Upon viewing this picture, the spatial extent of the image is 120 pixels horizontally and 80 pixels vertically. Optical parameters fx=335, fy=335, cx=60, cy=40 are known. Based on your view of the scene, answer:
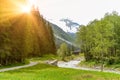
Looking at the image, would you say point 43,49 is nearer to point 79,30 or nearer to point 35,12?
point 35,12

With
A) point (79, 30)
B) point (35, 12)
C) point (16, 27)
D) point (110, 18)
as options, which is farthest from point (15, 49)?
point (35, 12)

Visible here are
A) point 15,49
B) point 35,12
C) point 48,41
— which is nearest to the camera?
point 15,49

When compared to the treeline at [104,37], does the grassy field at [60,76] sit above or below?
below

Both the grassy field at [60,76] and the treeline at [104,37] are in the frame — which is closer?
the grassy field at [60,76]

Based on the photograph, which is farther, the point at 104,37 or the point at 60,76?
the point at 104,37

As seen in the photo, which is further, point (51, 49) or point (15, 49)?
point (51, 49)

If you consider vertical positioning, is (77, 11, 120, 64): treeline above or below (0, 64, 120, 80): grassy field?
above

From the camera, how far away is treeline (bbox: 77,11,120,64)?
76938mm

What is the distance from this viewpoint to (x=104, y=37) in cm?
7644

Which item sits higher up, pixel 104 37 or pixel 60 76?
pixel 104 37

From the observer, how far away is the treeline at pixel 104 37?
252 ft

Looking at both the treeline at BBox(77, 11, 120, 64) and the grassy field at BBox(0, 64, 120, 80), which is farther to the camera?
the treeline at BBox(77, 11, 120, 64)

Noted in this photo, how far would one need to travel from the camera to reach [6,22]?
72500mm

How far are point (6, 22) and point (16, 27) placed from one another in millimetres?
12403
